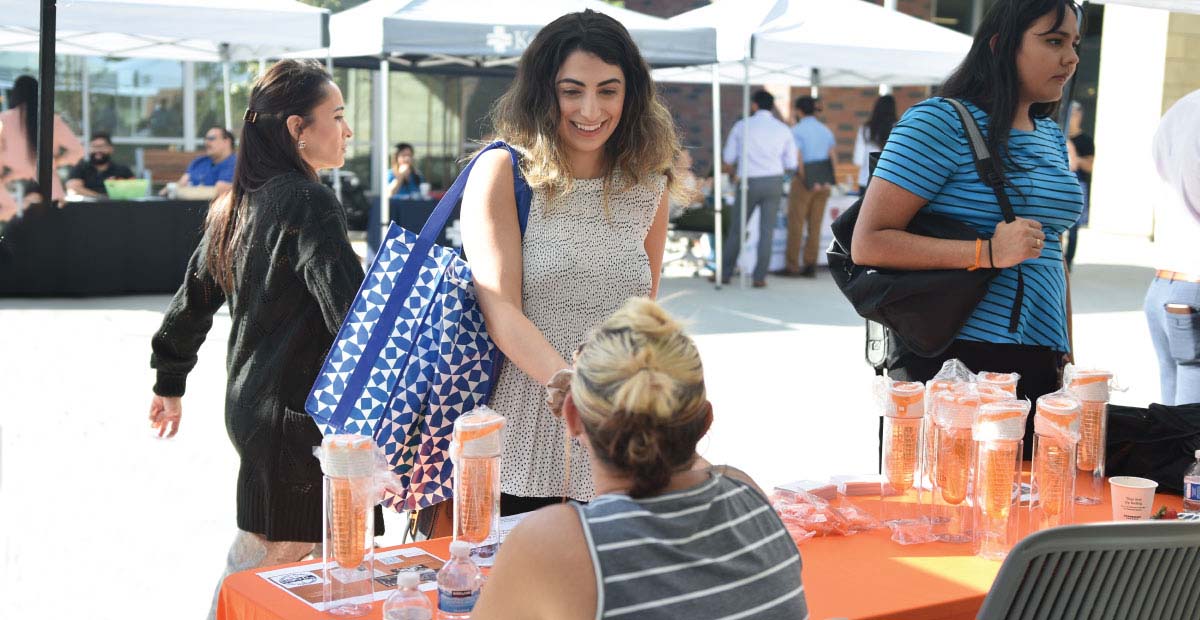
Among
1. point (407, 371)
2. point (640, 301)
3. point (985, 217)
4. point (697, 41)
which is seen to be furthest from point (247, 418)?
point (697, 41)

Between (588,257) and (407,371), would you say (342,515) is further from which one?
(588,257)

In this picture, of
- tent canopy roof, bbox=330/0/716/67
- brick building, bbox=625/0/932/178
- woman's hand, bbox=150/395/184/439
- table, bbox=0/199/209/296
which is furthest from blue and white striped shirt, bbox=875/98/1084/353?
brick building, bbox=625/0/932/178

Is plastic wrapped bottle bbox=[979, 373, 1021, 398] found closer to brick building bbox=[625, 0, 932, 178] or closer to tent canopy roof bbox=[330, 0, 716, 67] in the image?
tent canopy roof bbox=[330, 0, 716, 67]

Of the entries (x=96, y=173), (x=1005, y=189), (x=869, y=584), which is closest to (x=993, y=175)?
(x=1005, y=189)

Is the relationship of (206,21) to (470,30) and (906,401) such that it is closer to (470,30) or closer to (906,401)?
(470,30)

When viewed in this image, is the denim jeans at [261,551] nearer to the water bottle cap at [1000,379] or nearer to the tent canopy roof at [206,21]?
the water bottle cap at [1000,379]

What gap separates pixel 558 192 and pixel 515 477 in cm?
61

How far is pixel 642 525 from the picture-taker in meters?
1.62

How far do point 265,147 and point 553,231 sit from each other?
2.59ft

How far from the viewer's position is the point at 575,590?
1573 millimetres

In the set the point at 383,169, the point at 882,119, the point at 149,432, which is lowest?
the point at 149,432

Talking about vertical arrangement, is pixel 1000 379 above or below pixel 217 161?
below

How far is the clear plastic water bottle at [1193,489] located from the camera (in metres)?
2.61

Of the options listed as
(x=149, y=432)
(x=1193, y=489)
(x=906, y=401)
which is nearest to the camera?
(x=906, y=401)
